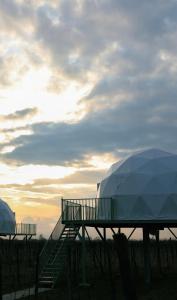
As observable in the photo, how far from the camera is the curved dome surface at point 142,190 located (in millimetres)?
28078

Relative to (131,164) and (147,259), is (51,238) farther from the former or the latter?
(131,164)

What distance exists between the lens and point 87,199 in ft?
98.0

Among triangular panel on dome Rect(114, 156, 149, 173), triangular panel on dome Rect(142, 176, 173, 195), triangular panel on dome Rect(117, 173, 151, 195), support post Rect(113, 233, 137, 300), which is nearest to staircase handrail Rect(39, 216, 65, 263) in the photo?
triangular panel on dome Rect(117, 173, 151, 195)

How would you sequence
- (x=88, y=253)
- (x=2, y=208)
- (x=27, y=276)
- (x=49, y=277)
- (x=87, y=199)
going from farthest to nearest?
1. (x=2, y=208)
2. (x=88, y=253)
3. (x=27, y=276)
4. (x=87, y=199)
5. (x=49, y=277)

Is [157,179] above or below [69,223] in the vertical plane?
above

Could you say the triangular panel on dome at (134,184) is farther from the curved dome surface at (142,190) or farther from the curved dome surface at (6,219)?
the curved dome surface at (6,219)

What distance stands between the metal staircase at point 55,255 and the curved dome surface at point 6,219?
→ 97.1 feet

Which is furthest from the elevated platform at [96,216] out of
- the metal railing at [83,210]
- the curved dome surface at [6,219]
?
the curved dome surface at [6,219]

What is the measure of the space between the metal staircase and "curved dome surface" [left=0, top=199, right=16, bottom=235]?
29.6 metres

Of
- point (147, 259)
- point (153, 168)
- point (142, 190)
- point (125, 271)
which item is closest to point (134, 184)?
point (142, 190)

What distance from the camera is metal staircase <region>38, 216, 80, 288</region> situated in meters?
28.1

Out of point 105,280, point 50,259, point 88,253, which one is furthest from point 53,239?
point 88,253

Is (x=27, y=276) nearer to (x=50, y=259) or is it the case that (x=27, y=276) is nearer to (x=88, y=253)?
(x=50, y=259)

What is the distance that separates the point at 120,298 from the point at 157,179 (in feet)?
25.4
